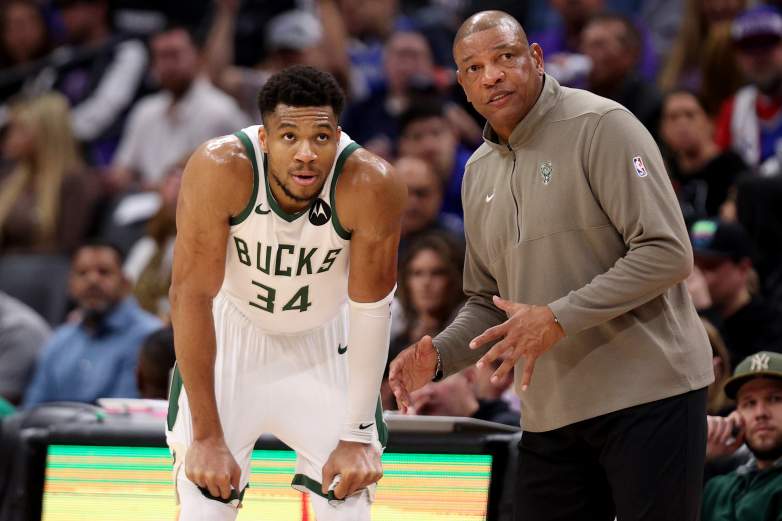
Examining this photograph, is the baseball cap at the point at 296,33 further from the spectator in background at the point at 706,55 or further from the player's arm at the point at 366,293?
the player's arm at the point at 366,293

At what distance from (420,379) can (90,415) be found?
4.98 feet

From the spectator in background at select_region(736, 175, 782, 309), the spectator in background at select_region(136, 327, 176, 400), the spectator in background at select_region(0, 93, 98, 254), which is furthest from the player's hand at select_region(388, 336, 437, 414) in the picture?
the spectator in background at select_region(0, 93, 98, 254)

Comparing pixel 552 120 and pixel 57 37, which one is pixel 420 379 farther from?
pixel 57 37

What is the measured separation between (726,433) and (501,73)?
1.71m

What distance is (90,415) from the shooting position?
175 inches

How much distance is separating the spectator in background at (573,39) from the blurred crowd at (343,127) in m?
0.02

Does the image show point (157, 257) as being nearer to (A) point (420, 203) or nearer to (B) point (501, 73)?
(A) point (420, 203)

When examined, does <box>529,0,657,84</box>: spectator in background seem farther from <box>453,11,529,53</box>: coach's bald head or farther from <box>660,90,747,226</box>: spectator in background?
<box>453,11,529,53</box>: coach's bald head

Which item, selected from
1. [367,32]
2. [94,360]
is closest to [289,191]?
[94,360]

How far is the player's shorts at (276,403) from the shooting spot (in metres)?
3.48

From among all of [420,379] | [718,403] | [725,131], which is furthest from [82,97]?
[420,379]

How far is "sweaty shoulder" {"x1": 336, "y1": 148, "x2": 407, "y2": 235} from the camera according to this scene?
3373 mm

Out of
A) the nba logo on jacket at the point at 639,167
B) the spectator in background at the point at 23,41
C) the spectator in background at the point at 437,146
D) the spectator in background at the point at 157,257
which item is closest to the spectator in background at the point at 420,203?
the spectator in background at the point at 437,146

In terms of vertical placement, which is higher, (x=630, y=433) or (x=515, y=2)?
(x=515, y=2)
